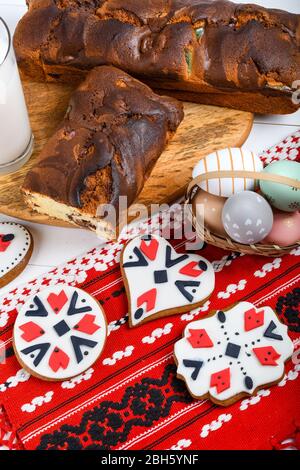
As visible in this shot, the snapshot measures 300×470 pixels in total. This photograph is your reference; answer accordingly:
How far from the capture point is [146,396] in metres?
1.91

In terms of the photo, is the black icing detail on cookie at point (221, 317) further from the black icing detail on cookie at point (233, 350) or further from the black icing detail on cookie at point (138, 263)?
the black icing detail on cookie at point (138, 263)

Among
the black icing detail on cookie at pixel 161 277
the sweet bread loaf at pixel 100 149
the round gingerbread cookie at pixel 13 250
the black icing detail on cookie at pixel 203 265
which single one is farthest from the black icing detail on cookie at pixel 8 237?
the black icing detail on cookie at pixel 203 265

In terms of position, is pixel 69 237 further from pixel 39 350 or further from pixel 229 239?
pixel 229 239

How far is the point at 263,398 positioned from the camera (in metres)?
1.88

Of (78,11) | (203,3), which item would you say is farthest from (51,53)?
(203,3)

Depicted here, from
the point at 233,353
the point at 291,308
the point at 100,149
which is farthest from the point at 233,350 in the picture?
the point at 100,149

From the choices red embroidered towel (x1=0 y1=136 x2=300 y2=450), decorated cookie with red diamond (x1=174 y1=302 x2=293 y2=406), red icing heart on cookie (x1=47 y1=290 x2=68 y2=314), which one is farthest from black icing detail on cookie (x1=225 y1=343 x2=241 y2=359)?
red icing heart on cookie (x1=47 y1=290 x2=68 y2=314)

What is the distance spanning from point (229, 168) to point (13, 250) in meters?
0.72

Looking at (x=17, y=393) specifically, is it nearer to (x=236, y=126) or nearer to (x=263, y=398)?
(x=263, y=398)

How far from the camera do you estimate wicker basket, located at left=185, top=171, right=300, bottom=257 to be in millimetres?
1850

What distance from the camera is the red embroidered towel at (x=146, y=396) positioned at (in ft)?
6.05

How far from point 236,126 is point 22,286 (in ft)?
2.89

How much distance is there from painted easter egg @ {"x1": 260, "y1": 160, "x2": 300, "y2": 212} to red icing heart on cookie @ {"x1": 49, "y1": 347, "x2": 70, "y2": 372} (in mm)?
726

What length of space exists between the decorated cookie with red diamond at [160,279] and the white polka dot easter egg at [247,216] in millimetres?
221
